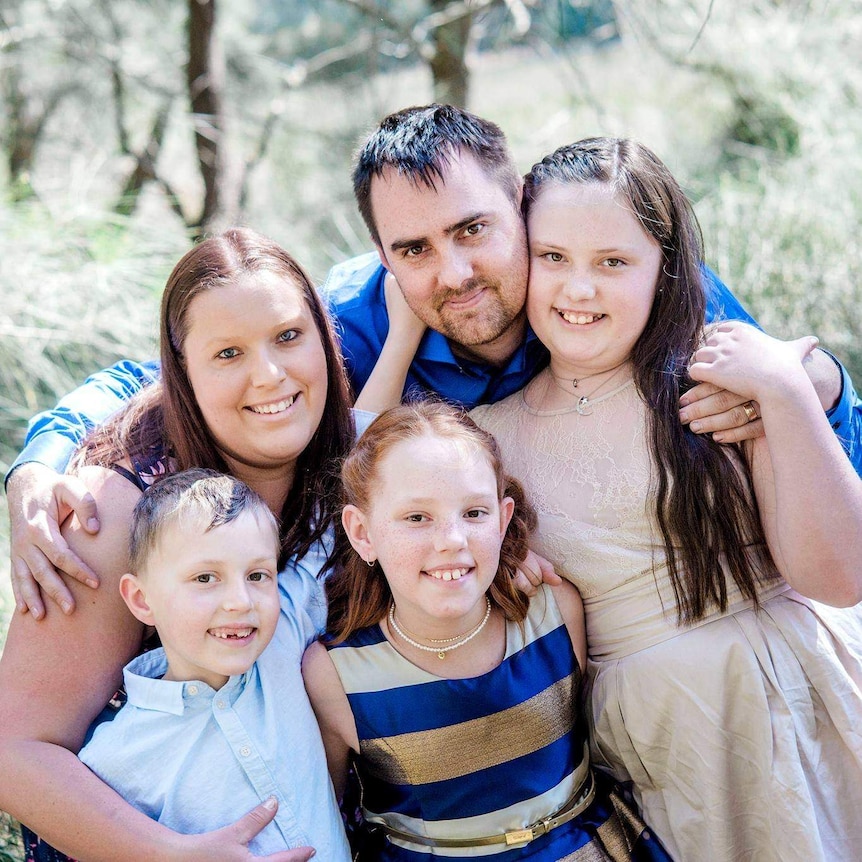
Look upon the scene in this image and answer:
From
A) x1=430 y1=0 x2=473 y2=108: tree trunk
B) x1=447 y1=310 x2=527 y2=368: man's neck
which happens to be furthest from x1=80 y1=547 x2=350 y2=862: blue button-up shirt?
x1=430 y1=0 x2=473 y2=108: tree trunk

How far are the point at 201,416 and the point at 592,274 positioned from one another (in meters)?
0.94

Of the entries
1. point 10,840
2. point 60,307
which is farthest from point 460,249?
point 60,307

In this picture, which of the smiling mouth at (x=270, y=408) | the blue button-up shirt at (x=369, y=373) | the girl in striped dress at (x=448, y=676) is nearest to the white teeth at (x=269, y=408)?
the smiling mouth at (x=270, y=408)

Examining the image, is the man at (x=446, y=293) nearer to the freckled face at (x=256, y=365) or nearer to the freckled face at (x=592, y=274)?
the freckled face at (x=592, y=274)

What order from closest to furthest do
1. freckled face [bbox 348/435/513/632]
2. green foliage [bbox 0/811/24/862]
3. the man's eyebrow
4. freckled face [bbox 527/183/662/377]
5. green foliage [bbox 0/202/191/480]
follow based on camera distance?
freckled face [bbox 348/435/513/632], freckled face [bbox 527/183/662/377], the man's eyebrow, green foliage [bbox 0/811/24/862], green foliage [bbox 0/202/191/480]

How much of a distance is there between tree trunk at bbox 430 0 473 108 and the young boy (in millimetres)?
3594

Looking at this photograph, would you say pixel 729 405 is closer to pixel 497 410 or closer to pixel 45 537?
pixel 497 410

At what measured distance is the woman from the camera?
1899 mm

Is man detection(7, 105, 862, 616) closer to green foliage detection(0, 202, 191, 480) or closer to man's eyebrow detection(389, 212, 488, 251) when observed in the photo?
man's eyebrow detection(389, 212, 488, 251)

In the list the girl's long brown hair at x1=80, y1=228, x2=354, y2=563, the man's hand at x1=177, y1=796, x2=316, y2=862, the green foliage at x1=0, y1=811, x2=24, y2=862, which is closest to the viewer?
the man's hand at x1=177, y1=796, x2=316, y2=862

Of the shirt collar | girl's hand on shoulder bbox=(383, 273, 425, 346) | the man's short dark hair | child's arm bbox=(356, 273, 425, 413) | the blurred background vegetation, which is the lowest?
the shirt collar

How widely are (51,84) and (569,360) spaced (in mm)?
4967

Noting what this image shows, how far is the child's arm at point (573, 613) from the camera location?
7.30ft

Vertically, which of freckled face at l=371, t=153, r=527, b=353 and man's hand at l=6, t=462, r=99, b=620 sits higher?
freckled face at l=371, t=153, r=527, b=353
